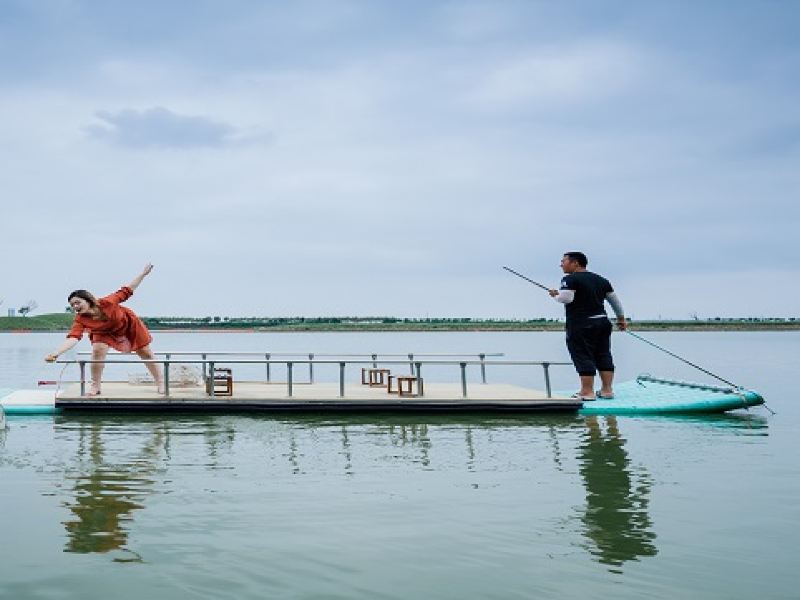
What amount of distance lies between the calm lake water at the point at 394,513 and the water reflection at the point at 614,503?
0.03 m

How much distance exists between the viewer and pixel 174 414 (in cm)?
1301

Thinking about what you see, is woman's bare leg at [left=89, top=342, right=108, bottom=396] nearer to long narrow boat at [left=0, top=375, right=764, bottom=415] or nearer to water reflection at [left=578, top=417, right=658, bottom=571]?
long narrow boat at [left=0, top=375, right=764, bottom=415]

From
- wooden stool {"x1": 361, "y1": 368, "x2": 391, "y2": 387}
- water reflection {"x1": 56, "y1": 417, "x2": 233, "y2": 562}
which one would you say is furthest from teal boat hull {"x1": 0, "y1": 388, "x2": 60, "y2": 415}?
wooden stool {"x1": 361, "y1": 368, "x2": 391, "y2": 387}

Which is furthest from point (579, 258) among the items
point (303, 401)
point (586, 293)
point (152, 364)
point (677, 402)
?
point (152, 364)

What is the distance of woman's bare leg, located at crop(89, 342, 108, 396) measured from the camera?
42.4ft

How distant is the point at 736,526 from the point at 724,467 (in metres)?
2.76

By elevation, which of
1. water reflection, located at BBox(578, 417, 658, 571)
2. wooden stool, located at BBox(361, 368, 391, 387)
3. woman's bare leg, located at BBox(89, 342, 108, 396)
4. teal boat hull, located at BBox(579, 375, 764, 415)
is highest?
woman's bare leg, located at BBox(89, 342, 108, 396)

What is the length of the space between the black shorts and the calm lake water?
5.17 ft

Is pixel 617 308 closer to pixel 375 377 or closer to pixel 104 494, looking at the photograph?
pixel 375 377

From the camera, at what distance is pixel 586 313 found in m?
13.1

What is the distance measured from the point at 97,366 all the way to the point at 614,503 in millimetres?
9214

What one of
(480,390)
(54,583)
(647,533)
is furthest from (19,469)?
(480,390)

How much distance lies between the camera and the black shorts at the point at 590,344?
13125 millimetres

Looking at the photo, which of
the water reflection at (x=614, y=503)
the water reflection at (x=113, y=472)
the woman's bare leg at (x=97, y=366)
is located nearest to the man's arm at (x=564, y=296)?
the water reflection at (x=614, y=503)
